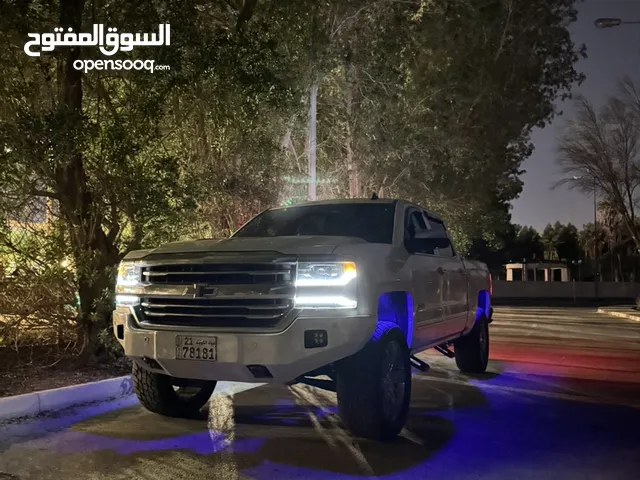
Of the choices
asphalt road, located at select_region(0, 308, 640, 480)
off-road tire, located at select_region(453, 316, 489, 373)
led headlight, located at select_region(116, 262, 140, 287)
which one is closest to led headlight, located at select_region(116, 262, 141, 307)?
led headlight, located at select_region(116, 262, 140, 287)

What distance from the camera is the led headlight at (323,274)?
18.0ft

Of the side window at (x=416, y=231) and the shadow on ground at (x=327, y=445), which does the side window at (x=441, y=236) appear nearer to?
the side window at (x=416, y=231)

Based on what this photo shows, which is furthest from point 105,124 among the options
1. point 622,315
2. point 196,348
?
point 622,315

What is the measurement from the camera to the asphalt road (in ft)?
17.1

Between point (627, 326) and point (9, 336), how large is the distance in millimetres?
18346

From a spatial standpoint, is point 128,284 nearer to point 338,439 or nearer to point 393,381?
point 338,439

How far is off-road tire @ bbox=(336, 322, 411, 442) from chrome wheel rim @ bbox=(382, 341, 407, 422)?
0.06m

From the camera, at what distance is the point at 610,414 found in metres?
7.38

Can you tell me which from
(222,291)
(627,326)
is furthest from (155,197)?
(627,326)

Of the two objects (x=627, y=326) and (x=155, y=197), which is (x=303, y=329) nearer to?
(x=155, y=197)

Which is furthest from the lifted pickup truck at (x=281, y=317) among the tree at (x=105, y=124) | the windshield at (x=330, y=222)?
the tree at (x=105, y=124)

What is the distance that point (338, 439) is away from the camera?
611 centimetres

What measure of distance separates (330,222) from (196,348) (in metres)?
2.39

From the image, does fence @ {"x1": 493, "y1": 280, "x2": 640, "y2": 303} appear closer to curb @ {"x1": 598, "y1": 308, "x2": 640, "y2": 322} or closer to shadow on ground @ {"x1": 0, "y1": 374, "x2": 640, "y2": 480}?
curb @ {"x1": 598, "y1": 308, "x2": 640, "y2": 322}
